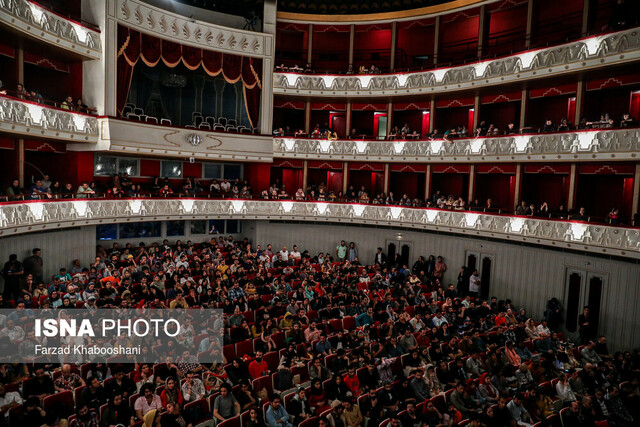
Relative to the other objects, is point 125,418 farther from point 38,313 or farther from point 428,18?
point 428,18

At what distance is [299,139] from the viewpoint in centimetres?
2078

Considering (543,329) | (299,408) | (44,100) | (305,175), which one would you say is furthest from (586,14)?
(44,100)

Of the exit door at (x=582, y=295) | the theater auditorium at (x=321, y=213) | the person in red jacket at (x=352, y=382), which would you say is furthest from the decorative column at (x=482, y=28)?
the person in red jacket at (x=352, y=382)

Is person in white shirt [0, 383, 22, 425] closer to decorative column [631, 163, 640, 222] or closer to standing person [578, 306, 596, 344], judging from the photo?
standing person [578, 306, 596, 344]

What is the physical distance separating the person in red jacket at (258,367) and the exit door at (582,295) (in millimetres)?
10863

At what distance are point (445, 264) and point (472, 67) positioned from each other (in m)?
7.93

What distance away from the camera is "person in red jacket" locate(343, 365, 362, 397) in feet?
30.1

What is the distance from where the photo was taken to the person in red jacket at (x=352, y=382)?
9.18m

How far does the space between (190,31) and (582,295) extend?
17369 millimetres

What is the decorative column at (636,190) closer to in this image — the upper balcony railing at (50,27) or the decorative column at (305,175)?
the decorative column at (305,175)

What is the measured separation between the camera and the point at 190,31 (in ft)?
59.5

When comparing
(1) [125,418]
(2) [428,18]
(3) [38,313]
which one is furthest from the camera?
(2) [428,18]

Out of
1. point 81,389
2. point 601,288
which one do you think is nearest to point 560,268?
point 601,288

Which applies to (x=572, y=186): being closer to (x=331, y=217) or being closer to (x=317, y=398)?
(x=331, y=217)
